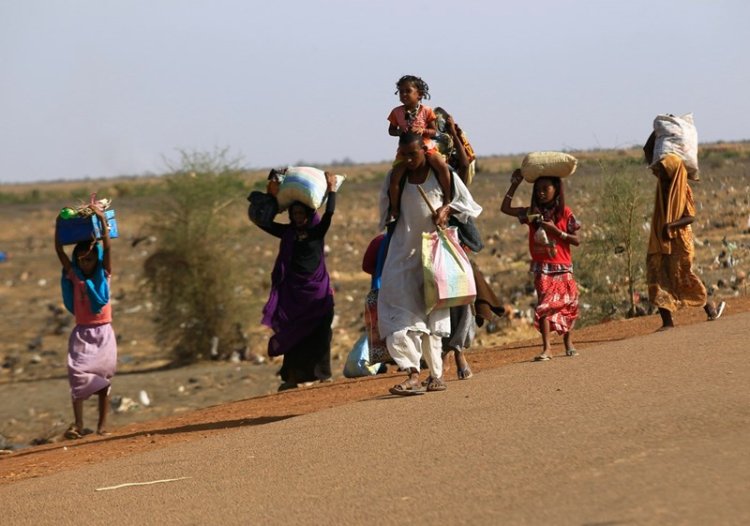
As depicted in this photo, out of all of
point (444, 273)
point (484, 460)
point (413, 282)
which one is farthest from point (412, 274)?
point (484, 460)

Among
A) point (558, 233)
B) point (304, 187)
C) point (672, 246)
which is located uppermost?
point (304, 187)

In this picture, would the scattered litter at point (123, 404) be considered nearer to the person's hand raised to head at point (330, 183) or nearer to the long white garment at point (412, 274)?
the person's hand raised to head at point (330, 183)

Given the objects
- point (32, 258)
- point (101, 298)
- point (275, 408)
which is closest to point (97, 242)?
point (101, 298)

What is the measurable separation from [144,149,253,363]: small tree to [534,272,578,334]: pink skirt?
1182 cm

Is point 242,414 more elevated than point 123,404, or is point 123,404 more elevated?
point 242,414

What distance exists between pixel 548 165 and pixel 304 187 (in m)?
2.48

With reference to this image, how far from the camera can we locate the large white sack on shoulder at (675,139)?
1190 cm

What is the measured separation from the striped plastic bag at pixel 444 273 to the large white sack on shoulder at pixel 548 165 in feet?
4.70

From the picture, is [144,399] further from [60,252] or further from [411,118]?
[411,118]

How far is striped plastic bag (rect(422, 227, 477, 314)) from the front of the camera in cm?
932

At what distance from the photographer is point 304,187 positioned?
39.8ft

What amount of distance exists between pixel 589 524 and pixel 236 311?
58.1 ft

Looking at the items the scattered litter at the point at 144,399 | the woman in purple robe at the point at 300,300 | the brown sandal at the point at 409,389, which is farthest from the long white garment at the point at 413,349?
the scattered litter at the point at 144,399

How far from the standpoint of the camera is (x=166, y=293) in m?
23.2
